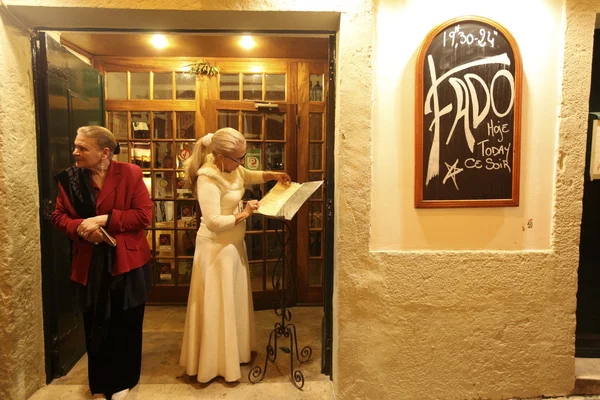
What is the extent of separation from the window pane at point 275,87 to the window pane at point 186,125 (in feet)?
2.97

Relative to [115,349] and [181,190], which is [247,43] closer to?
[181,190]

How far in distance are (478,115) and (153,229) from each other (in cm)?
356

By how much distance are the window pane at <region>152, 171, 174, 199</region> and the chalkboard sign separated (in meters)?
2.95

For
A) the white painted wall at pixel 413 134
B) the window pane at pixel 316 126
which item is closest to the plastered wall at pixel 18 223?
the white painted wall at pixel 413 134

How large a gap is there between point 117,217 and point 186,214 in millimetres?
1964

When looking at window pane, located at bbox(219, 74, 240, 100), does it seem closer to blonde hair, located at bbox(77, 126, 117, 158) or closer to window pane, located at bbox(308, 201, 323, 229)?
window pane, located at bbox(308, 201, 323, 229)

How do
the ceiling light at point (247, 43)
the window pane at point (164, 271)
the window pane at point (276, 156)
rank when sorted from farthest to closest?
1. the window pane at point (164, 271)
2. the window pane at point (276, 156)
3. the ceiling light at point (247, 43)

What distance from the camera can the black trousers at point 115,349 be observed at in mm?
2422

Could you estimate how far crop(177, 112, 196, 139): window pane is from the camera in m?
4.10

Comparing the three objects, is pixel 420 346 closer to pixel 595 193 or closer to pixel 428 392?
pixel 428 392

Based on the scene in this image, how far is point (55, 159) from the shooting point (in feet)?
8.71

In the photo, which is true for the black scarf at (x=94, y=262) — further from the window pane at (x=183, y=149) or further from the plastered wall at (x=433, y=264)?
the window pane at (x=183, y=149)

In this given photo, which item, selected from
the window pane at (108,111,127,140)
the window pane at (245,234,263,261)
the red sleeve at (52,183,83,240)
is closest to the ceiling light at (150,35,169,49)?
the window pane at (108,111,127,140)

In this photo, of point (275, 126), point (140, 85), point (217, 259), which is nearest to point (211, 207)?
point (217, 259)
